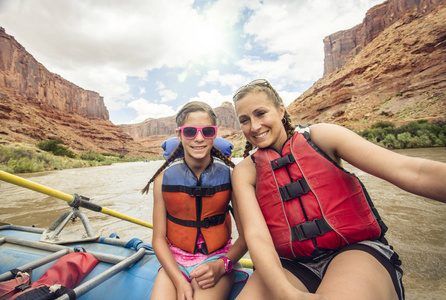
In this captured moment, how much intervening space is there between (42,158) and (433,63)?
4692cm

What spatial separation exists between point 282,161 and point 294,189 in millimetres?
193

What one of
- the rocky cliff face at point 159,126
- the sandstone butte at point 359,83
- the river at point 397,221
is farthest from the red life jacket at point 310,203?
the rocky cliff face at point 159,126

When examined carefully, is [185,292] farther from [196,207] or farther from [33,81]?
[33,81]

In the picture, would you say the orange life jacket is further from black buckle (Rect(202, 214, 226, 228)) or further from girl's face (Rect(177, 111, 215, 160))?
girl's face (Rect(177, 111, 215, 160))

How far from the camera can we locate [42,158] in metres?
16.2

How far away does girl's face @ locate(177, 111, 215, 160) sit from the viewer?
1612mm

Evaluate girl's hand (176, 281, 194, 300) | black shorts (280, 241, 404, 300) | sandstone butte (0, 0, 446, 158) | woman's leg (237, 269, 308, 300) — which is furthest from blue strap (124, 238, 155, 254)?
sandstone butte (0, 0, 446, 158)

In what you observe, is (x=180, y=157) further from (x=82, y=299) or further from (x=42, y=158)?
(x=42, y=158)

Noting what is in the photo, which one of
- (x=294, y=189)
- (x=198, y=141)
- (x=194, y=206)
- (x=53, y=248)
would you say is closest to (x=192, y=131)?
(x=198, y=141)

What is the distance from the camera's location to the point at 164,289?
121 cm

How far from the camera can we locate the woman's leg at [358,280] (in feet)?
2.53

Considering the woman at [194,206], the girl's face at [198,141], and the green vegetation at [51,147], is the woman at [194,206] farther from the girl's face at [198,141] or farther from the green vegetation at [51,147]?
the green vegetation at [51,147]

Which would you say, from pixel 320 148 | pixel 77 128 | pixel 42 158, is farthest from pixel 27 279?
pixel 77 128

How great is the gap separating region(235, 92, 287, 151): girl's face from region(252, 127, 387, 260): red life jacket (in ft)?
0.35
